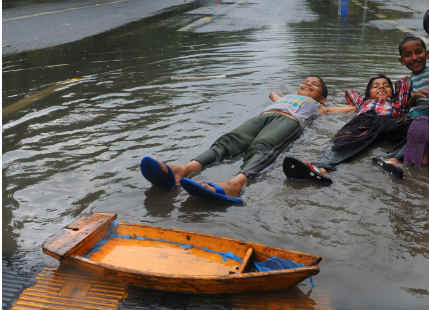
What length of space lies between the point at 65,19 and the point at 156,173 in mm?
14774

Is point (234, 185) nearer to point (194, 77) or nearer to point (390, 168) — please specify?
point (390, 168)

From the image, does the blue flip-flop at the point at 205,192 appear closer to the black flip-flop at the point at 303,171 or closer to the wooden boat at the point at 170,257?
the wooden boat at the point at 170,257

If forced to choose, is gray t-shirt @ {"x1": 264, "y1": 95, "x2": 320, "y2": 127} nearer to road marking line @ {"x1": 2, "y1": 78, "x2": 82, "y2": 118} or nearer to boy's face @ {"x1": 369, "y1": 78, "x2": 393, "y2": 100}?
boy's face @ {"x1": 369, "y1": 78, "x2": 393, "y2": 100}

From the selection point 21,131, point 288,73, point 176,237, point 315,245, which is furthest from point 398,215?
point 288,73

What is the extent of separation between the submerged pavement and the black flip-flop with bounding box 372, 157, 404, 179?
9450mm

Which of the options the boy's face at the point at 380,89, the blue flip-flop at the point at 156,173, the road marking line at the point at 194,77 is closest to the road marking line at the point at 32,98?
the road marking line at the point at 194,77

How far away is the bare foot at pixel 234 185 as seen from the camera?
12.6 ft

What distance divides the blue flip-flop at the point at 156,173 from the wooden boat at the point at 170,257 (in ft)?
2.07

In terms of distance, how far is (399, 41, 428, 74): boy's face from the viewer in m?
4.95

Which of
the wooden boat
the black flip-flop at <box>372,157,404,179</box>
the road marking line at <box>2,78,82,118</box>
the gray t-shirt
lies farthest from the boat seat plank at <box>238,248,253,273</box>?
the road marking line at <box>2,78,82,118</box>

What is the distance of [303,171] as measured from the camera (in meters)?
4.11

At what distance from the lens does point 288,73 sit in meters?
8.35

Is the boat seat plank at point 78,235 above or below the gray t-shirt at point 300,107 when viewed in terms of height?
below

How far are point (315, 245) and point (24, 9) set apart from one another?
20.3 m
